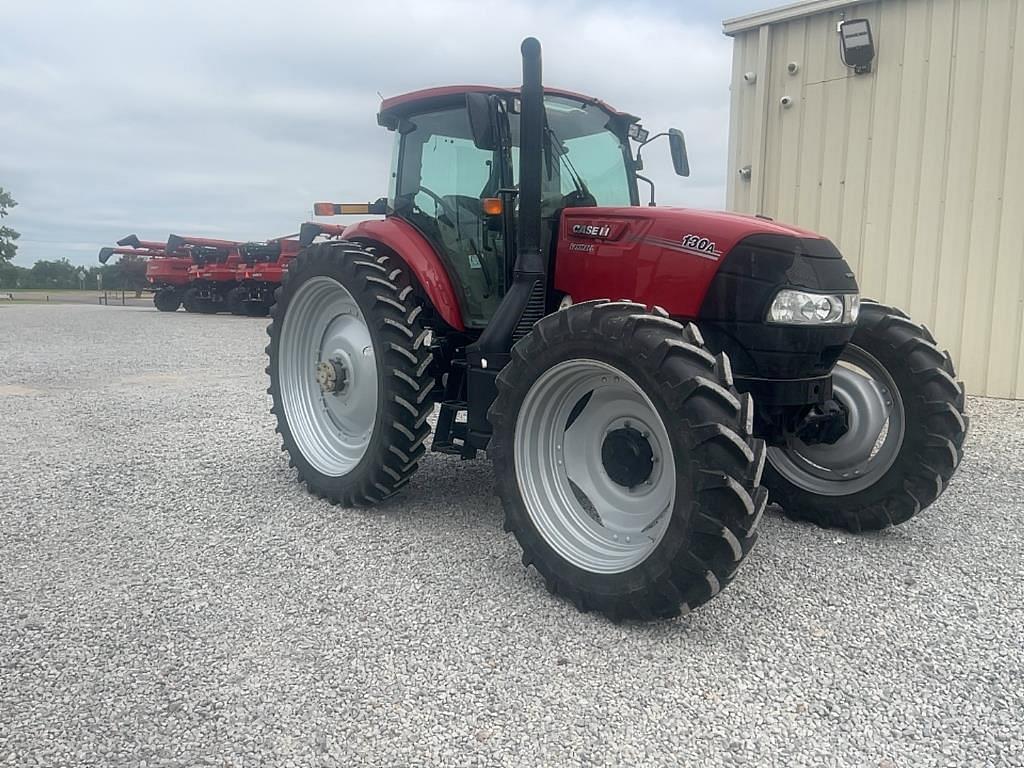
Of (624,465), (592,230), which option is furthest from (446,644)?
(592,230)

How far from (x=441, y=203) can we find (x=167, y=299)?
25915 millimetres

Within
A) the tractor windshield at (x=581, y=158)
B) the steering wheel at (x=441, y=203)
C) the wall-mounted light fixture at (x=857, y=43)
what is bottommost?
the steering wheel at (x=441, y=203)

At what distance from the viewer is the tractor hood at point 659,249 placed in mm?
3389

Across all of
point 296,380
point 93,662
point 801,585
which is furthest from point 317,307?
point 801,585

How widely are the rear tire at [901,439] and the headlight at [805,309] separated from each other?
0.79m

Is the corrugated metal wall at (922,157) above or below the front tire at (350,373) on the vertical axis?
above

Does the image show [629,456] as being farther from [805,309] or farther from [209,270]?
[209,270]

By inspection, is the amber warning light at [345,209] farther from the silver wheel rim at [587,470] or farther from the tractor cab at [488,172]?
the silver wheel rim at [587,470]

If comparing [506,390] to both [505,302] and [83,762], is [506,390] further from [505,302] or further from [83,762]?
[83,762]

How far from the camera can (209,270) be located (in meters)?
25.4

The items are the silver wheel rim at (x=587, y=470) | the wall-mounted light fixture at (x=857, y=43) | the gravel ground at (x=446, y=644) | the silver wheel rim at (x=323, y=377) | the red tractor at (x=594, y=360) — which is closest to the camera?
the gravel ground at (x=446, y=644)

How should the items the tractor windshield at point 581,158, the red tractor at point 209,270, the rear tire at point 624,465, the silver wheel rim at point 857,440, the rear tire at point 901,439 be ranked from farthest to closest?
1. the red tractor at point 209,270
2. the tractor windshield at point 581,158
3. the silver wheel rim at point 857,440
4. the rear tire at point 901,439
5. the rear tire at point 624,465

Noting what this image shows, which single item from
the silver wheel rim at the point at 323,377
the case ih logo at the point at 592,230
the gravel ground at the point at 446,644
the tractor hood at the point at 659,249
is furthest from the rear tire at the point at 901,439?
the silver wheel rim at the point at 323,377

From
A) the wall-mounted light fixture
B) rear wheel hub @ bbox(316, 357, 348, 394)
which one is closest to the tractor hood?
rear wheel hub @ bbox(316, 357, 348, 394)
